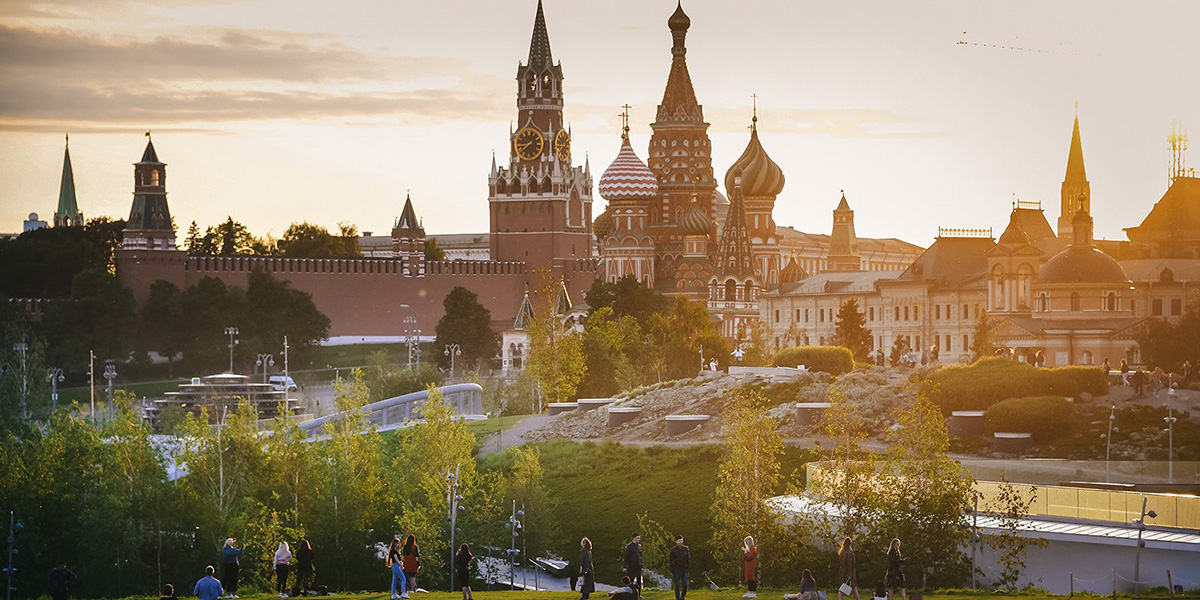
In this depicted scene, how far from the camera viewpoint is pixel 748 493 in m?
29.4

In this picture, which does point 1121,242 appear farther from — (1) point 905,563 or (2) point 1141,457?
(1) point 905,563

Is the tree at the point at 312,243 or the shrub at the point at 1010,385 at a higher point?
the tree at the point at 312,243

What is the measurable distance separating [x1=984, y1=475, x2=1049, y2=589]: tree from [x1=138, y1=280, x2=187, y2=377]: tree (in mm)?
52894

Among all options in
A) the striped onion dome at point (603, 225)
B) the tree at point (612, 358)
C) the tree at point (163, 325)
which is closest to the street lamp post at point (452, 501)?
the tree at point (612, 358)

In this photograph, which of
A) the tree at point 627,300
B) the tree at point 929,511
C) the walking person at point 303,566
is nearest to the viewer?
the walking person at point 303,566

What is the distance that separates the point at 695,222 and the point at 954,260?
24047 millimetres

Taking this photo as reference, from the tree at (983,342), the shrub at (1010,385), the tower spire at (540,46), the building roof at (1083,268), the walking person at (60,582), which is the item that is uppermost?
the tower spire at (540,46)

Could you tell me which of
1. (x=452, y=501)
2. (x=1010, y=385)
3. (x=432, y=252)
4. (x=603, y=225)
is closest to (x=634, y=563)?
(x=452, y=501)

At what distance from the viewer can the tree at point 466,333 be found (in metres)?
76.8

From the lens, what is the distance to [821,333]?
81812mm

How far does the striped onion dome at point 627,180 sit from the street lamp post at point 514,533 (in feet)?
191

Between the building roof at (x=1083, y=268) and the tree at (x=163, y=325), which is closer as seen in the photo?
the building roof at (x=1083, y=268)

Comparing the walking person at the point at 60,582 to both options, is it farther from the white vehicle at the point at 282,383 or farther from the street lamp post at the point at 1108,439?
the white vehicle at the point at 282,383

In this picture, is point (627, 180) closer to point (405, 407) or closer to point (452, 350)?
point (452, 350)
